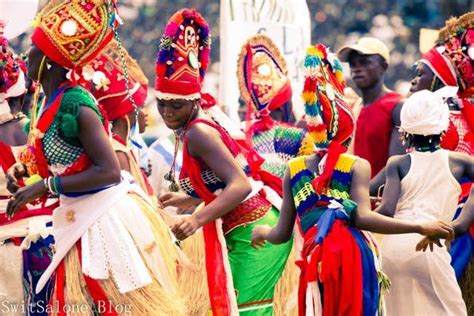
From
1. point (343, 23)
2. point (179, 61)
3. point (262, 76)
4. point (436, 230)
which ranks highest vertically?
point (179, 61)

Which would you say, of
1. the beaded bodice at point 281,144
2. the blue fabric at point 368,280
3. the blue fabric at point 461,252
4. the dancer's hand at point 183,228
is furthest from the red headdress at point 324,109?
the beaded bodice at point 281,144

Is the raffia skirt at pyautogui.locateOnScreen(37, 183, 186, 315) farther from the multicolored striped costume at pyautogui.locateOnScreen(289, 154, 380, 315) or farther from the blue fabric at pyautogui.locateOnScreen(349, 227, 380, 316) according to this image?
the blue fabric at pyautogui.locateOnScreen(349, 227, 380, 316)

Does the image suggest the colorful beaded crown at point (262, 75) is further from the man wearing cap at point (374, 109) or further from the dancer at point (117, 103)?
Result: the dancer at point (117, 103)

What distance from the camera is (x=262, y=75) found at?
10.5m

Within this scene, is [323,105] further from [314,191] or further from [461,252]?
[461,252]

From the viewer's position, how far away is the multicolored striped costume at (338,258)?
7043 millimetres

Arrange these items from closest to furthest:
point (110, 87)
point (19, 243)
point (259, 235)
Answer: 1. point (259, 235)
2. point (19, 243)
3. point (110, 87)

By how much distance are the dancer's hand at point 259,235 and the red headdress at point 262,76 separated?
2.68 metres

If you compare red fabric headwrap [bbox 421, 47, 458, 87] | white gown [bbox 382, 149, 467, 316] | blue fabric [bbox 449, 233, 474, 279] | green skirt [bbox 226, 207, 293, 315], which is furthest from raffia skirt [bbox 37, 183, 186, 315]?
red fabric headwrap [bbox 421, 47, 458, 87]

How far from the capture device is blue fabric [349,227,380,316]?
7078mm

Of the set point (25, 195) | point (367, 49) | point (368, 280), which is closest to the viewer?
point (25, 195)

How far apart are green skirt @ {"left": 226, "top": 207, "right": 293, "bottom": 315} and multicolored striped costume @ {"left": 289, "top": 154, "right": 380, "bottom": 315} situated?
0.74m

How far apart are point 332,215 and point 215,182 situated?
0.95 meters

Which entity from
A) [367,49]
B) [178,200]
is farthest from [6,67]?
[367,49]
